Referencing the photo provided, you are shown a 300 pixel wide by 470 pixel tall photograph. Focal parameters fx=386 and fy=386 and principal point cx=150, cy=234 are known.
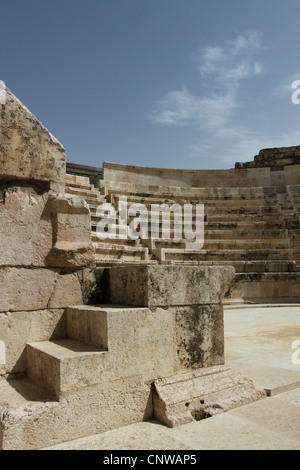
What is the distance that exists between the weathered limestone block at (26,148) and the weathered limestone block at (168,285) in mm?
905

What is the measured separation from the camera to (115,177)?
42.2 feet

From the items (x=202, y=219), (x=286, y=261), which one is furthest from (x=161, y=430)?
(x=202, y=219)

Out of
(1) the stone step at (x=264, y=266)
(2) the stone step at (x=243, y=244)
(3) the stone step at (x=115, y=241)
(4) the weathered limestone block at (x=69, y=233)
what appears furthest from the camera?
(2) the stone step at (x=243, y=244)

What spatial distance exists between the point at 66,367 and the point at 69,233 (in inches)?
42.9

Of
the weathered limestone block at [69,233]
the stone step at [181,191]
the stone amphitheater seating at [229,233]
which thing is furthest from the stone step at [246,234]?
the weathered limestone block at [69,233]

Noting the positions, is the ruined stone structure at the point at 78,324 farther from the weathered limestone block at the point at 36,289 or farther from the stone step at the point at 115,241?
the stone step at the point at 115,241

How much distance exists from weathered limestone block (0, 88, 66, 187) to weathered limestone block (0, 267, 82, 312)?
68 centimetres

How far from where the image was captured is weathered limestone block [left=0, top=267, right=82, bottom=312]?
2.59 m

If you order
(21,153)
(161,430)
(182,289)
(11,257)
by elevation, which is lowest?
(161,430)

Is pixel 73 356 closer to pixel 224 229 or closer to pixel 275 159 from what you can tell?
pixel 224 229

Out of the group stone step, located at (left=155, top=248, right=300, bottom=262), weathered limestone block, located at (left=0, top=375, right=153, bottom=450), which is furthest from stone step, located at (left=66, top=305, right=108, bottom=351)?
stone step, located at (left=155, top=248, right=300, bottom=262)

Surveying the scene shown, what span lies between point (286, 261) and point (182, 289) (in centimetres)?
737

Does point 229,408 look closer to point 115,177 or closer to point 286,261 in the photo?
point 286,261

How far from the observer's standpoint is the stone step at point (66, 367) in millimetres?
2064
